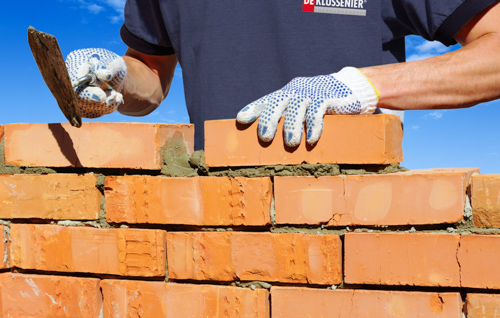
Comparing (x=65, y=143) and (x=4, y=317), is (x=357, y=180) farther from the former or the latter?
(x=4, y=317)

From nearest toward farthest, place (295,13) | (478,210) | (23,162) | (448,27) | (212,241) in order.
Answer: (478,210), (212,241), (448,27), (23,162), (295,13)

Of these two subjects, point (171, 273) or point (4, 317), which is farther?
point (4, 317)

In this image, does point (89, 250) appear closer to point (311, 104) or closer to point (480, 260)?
point (311, 104)

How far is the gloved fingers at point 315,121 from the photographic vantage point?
141cm

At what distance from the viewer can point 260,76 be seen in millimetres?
2084

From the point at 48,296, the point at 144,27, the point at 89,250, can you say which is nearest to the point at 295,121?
the point at 89,250

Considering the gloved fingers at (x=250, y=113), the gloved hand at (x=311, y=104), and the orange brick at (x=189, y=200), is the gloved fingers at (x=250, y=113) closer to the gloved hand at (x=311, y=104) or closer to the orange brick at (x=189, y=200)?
the gloved hand at (x=311, y=104)

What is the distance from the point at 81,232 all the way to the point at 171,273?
437 millimetres

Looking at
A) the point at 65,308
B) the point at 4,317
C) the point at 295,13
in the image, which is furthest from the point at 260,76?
the point at 4,317

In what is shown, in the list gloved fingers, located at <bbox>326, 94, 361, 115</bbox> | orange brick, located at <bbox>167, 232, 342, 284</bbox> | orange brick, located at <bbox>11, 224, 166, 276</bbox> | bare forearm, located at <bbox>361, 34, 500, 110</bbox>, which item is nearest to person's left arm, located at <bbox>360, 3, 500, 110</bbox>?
bare forearm, located at <bbox>361, 34, 500, 110</bbox>

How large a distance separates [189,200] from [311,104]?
0.60 m

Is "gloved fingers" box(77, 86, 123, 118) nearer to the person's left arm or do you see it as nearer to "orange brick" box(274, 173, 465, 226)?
"orange brick" box(274, 173, 465, 226)

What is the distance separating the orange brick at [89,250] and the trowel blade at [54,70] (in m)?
0.49

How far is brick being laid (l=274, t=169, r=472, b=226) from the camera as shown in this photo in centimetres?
139
